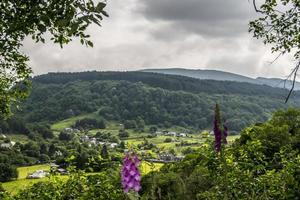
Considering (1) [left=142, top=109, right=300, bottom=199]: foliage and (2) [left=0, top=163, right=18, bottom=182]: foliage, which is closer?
(1) [left=142, top=109, right=300, bottom=199]: foliage

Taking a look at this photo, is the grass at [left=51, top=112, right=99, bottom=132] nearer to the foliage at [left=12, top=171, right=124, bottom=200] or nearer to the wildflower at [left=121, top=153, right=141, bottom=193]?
the foliage at [left=12, top=171, right=124, bottom=200]

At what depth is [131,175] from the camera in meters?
4.84

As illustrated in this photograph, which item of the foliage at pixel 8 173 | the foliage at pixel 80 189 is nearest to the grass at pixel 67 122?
the foliage at pixel 8 173

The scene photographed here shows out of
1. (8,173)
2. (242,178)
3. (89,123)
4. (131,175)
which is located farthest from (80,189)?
(89,123)

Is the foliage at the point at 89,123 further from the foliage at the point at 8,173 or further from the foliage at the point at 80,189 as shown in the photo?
the foliage at the point at 80,189

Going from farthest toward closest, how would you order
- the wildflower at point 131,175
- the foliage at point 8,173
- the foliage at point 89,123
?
1. the foliage at point 89,123
2. the foliage at point 8,173
3. the wildflower at point 131,175

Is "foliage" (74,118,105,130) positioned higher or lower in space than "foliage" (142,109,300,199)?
lower

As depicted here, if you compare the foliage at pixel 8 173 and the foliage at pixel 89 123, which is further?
the foliage at pixel 89 123

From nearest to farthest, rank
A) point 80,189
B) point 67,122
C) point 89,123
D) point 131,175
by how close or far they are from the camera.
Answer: point 131,175 < point 80,189 < point 89,123 < point 67,122

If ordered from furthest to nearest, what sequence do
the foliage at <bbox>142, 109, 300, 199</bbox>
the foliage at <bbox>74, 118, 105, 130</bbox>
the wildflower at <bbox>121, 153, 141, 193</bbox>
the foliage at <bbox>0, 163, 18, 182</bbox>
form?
the foliage at <bbox>74, 118, 105, 130</bbox> → the foliage at <bbox>0, 163, 18, 182</bbox> → the foliage at <bbox>142, 109, 300, 199</bbox> → the wildflower at <bbox>121, 153, 141, 193</bbox>

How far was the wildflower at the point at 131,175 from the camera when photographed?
15.4ft

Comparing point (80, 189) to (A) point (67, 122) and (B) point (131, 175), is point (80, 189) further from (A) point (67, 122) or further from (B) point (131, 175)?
(A) point (67, 122)

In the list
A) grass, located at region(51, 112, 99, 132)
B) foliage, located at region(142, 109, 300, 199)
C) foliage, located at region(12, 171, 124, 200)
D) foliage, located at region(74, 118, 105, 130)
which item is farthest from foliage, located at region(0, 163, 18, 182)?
foliage, located at region(74, 118, 105, 130)

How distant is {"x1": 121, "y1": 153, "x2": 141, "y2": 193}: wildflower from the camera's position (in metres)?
4.70
